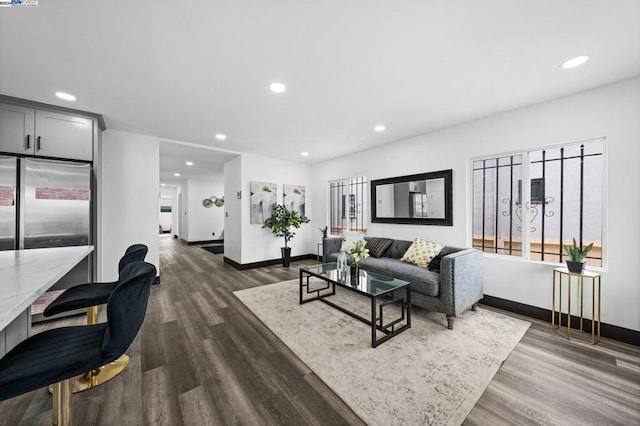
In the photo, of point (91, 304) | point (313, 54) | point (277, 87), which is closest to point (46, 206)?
point (91, 304)

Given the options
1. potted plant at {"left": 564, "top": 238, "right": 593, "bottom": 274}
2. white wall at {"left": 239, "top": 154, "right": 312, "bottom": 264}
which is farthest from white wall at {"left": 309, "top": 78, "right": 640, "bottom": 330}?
white wall at {"left": 239, "top": 154, "right": 312, "bottom": 264}

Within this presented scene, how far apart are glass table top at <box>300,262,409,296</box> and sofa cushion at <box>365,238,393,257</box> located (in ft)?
3.07

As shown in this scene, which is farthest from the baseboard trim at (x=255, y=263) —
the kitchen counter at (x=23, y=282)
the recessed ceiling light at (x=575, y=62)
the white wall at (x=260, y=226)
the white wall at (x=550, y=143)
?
the recessed ceiling light at (x=575, y=62)

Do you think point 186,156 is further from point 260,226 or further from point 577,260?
point 577,260

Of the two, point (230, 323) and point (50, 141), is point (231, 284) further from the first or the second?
point (50, 141)

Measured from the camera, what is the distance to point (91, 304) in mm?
1670

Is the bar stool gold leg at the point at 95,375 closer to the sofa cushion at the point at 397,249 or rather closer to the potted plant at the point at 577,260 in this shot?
the sofa cushion at the point at 397,249

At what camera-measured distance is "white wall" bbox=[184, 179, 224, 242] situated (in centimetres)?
892

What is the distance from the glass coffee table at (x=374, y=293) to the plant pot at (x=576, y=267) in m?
1.61

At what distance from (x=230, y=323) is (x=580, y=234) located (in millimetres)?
4157

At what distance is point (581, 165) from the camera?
2662 mm

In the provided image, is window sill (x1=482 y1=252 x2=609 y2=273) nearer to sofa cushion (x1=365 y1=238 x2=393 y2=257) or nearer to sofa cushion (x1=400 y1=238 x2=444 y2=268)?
sofa cushion (x1=400 y1=238 x2=444 y2=268)

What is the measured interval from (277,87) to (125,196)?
3.17 m

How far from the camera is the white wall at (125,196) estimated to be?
3604mm
